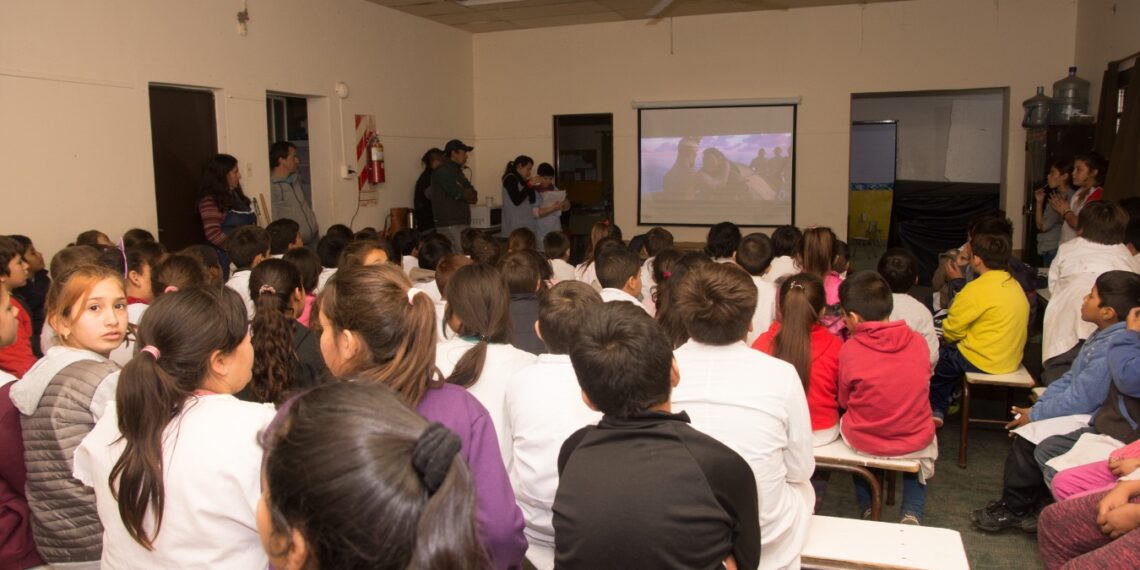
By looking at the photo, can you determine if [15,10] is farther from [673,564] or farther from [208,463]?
[673,564]

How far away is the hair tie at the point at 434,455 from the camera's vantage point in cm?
91

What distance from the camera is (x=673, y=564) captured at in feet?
4.71

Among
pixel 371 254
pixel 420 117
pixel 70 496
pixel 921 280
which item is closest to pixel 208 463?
pixel 70 496

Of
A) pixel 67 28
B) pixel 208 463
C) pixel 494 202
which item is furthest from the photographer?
pixel 494 202

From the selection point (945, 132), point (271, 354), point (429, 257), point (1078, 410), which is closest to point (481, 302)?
point (271, 354)

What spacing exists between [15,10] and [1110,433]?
18.0 feet

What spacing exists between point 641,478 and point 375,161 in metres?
6.52

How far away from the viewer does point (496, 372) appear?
2.25 metres

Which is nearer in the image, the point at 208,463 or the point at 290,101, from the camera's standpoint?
the point at 208,463

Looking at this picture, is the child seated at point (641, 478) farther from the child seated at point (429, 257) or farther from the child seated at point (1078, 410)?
the child seated at point (429, 257)

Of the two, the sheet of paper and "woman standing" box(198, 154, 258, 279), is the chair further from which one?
"woman standing" box(198, 154, 258, 279)

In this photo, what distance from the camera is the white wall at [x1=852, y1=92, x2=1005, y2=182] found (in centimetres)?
977

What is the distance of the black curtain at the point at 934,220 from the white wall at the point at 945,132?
1290 millimetres

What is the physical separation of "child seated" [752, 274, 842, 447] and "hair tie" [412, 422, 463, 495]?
80.1 inches
